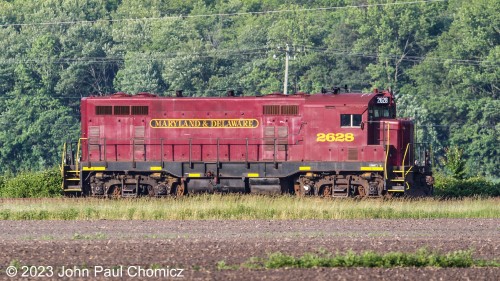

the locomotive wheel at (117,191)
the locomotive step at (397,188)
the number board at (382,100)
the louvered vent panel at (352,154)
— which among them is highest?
the number board at (382,100)

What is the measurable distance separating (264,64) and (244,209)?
184 feet

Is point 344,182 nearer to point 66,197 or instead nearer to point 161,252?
point 66,197

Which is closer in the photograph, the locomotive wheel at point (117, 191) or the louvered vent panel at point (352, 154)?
the louvered vent panel at point (352, 154)

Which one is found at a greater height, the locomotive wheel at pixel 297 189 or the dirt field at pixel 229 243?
the locomotive wheel at pixel 297 189

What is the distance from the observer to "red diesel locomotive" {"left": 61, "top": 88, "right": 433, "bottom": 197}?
34219mm

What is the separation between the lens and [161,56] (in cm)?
8562

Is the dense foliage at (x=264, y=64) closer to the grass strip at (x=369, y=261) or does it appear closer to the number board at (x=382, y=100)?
the number board at (x=382, y=100)

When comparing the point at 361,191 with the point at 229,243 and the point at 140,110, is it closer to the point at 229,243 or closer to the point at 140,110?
the point at 140,110

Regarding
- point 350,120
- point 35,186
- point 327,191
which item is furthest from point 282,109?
point 35,186

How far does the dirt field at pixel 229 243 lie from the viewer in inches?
717

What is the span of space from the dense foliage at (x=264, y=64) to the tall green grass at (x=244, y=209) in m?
43.1

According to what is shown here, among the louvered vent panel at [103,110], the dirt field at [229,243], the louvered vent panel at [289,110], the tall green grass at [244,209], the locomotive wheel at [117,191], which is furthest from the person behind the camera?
the louvered vent panel at [103,110]

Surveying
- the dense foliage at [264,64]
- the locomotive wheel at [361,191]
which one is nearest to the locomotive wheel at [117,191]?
the locomotive wheel at [361,191]

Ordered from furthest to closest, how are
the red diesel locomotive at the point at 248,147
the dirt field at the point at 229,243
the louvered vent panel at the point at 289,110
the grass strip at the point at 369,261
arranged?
the louvered vent panel at the point at 289,110, the red diesel locomotive at the point at 248,147, the grass strip at the point at 369,261, the dirt field at the point at 229,243
